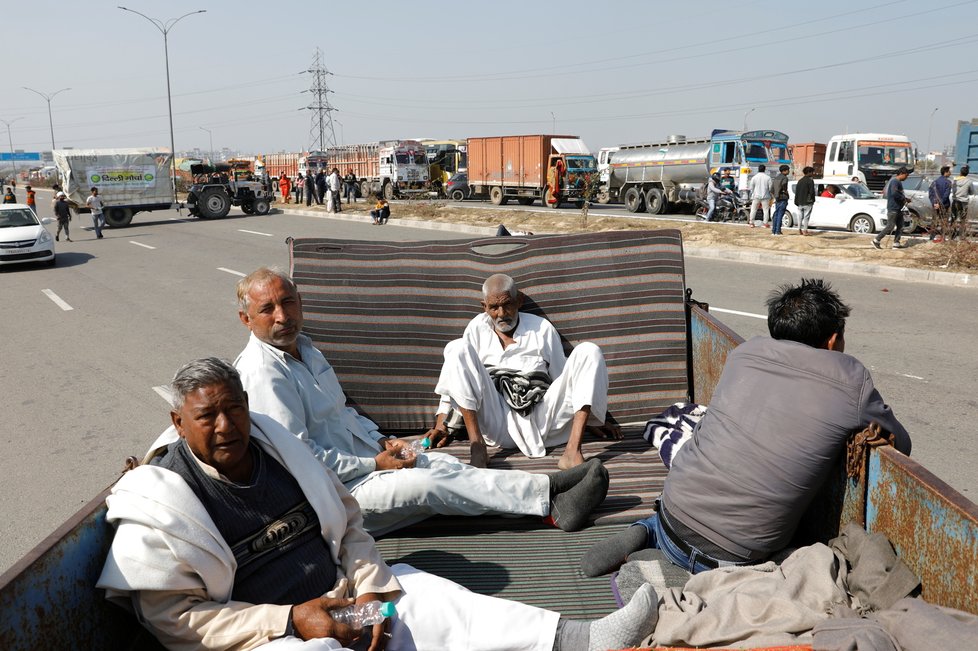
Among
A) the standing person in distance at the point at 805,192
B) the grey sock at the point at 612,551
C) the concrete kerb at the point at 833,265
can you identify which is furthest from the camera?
the standing person in distance at the point at 805,192

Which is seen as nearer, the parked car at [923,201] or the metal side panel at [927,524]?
the metal side panel at [927,524]

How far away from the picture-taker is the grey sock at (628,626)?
2.48m

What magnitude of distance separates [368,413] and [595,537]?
1.81 metres

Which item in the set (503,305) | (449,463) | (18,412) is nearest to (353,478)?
(449,463)

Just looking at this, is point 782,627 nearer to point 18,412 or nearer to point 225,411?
point 225,411

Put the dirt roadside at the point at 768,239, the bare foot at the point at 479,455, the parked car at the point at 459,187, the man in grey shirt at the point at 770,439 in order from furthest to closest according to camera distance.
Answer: the parked car at the point at 459,187
the dirt roadside at the point at 768,239
the bare foot at the point at 479,455
the man in grey shirt at the point at 770,439

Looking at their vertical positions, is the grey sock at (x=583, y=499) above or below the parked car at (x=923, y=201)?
below

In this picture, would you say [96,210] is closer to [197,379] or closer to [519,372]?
[519,372]

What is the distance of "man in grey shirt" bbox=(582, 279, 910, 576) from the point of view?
2.75 m

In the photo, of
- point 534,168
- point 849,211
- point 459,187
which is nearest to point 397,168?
point 459,187

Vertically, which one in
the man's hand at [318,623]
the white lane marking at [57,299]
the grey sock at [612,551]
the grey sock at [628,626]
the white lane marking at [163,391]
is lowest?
the white lane marking at [163,391]

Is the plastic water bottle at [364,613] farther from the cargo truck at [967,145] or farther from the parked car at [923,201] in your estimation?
the cargo truck at [967,145]

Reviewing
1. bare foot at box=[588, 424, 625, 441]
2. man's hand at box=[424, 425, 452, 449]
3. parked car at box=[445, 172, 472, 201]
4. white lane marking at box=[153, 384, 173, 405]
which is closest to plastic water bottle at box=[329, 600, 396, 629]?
man's hand at box=[424, 425, 452, 449]

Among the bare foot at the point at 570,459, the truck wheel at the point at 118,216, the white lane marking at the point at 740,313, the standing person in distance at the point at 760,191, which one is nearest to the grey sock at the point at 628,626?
the bare foot at the point at 570,459
